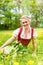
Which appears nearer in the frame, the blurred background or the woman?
the woman

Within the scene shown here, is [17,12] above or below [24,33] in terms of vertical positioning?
below

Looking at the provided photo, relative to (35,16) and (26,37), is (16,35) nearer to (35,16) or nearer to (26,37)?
(26,37)

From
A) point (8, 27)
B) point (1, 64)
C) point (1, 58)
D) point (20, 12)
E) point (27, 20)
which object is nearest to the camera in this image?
point (1, 64)

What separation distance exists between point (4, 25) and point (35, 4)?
4.25 metres

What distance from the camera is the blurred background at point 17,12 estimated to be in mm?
23484

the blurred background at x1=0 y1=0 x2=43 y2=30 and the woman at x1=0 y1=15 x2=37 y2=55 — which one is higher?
the woman at x1=0 y1=15 x2=37 y2=55

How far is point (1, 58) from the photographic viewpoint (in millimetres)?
4078

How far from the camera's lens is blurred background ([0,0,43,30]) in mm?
23484

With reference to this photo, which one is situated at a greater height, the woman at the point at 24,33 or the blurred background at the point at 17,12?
the woman at the point at 24,33

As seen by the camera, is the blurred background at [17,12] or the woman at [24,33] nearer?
the woman at [24,33]

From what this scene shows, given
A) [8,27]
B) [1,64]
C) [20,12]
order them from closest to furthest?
[1,64], [8,27], [20,12]

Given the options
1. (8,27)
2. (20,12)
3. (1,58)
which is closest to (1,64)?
(1,58)

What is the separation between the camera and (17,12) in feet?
82.3

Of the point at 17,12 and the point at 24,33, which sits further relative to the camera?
the point at 17,12
